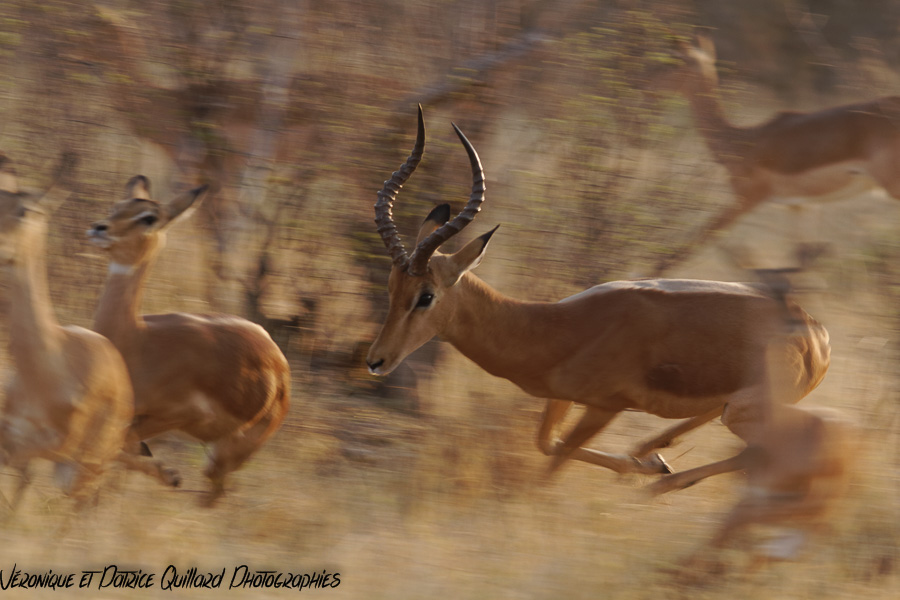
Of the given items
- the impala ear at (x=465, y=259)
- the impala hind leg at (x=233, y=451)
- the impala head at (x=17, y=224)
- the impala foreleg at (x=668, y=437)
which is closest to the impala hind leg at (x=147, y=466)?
the impala hind leg at (x=233, y=451)

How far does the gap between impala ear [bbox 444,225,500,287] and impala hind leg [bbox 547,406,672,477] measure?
0.84 metres

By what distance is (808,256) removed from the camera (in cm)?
489

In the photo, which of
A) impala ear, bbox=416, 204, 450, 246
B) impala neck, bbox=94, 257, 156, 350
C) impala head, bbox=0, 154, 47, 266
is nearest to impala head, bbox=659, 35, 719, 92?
impala ear, bbox=416, 204, 450, 246

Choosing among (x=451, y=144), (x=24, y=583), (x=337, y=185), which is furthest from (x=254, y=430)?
(x=451, y=144)

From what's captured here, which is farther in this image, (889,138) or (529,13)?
(889,138)

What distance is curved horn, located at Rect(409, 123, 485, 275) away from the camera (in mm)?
4512

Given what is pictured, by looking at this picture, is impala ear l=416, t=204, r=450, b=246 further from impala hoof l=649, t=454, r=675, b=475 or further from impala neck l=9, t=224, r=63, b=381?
impala neck l=9, t=224, r=63, b=381

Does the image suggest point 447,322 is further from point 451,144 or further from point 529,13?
point 529,13

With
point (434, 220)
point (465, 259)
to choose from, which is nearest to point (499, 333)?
point (465, 259)

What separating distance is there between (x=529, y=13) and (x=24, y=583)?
3907 mm

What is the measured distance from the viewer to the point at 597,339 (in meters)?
4.70

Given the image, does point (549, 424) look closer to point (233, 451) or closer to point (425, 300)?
point (425, 300)

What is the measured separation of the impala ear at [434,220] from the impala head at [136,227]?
1058 millimetres

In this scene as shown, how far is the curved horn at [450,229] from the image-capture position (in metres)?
4.51
